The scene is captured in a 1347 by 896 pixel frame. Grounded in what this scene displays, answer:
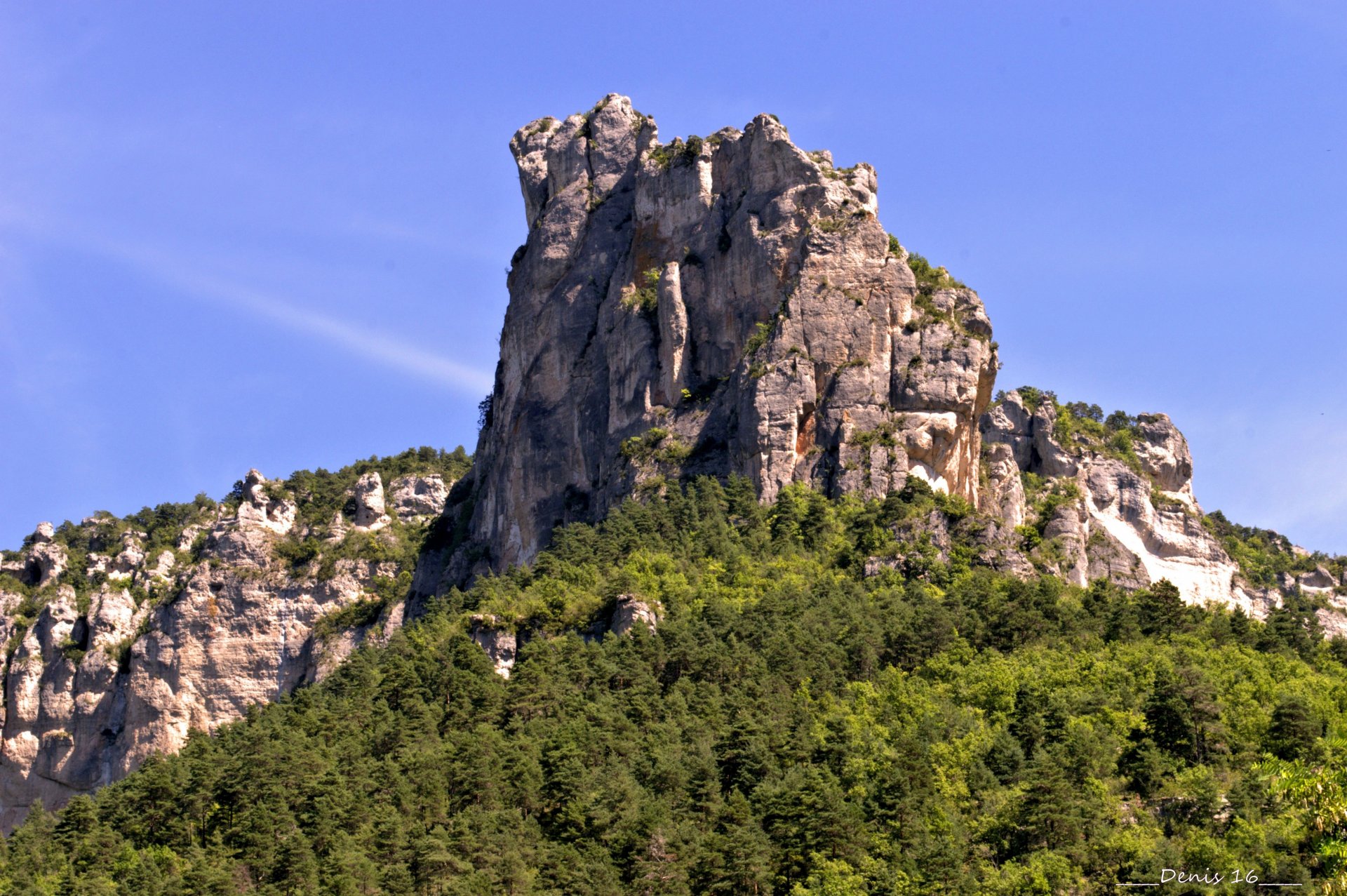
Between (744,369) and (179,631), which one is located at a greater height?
(744,369)

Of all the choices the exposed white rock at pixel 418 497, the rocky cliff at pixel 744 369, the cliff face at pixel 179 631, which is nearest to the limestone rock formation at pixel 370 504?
the cliff face at pixel 179 631

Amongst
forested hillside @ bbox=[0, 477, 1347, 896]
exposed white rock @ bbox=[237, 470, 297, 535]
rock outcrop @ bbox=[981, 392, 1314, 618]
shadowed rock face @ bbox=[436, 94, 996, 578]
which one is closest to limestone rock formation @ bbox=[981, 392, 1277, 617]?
rock outcrop @ bbox=[981, 392, 1314, 618]

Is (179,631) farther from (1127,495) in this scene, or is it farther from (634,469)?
(1127,495)

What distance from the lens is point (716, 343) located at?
95938 mm

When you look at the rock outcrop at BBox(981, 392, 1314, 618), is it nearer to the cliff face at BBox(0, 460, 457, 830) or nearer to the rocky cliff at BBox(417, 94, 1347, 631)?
the rocky cliff at BBox(417, 94, 1347, 631)

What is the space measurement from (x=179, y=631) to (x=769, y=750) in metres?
64.8

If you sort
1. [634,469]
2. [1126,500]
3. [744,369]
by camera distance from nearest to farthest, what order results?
[744,369] < [634,469] < [1126,500]

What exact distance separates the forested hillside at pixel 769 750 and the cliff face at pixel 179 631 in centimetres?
3495

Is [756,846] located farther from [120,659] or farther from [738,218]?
[120,659]

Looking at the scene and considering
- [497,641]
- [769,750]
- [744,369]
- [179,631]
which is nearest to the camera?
[769,750]

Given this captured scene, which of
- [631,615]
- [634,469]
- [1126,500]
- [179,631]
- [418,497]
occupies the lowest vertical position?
[631,615]

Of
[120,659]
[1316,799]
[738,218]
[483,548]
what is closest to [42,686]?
[120,659]

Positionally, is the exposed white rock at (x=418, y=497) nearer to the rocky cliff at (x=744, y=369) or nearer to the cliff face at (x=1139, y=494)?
the rocky cliff at (x=744, y=369)

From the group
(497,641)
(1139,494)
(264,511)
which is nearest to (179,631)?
(264,511)
